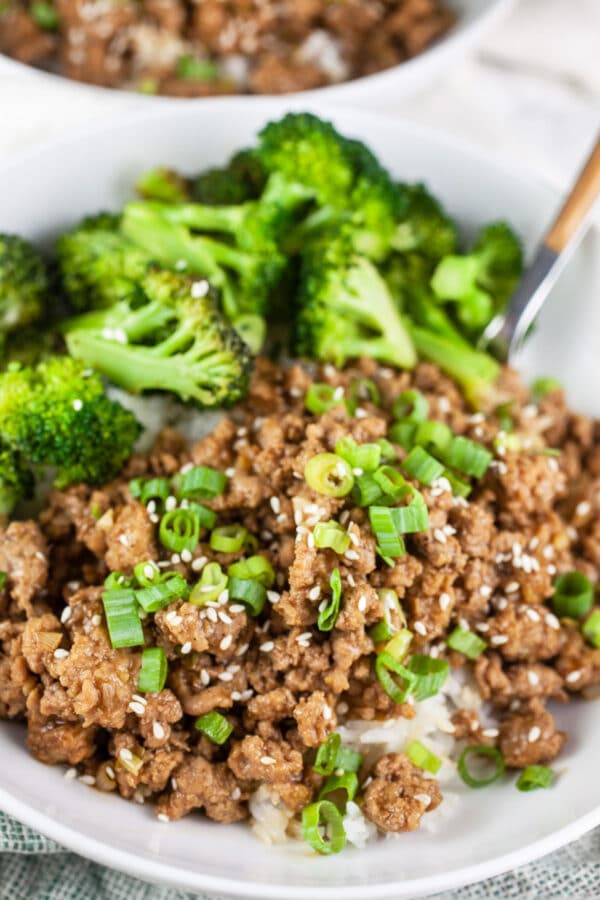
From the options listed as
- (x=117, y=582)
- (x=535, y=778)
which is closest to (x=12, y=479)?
(x=117, y=582)

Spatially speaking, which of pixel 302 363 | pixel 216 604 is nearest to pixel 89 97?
pixel 302 363

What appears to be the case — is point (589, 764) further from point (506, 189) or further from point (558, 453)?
point (506, 189)

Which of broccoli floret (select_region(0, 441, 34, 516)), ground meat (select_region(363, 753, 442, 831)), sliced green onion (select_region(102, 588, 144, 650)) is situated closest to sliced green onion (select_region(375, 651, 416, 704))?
ground meat (select_region(363, 753, 442, 831))

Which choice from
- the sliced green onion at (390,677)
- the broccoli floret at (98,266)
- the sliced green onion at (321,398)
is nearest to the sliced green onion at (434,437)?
the sliced green onion at (321,398)

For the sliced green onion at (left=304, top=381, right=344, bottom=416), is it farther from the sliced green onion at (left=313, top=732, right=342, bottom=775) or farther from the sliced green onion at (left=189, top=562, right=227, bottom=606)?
the sliced green onion at (left=313, top=732, right=342, bottom=775)

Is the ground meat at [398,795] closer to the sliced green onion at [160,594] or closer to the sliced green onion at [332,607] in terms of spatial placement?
the sliced green onion at [332,607]

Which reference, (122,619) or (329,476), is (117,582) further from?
(329,476)
